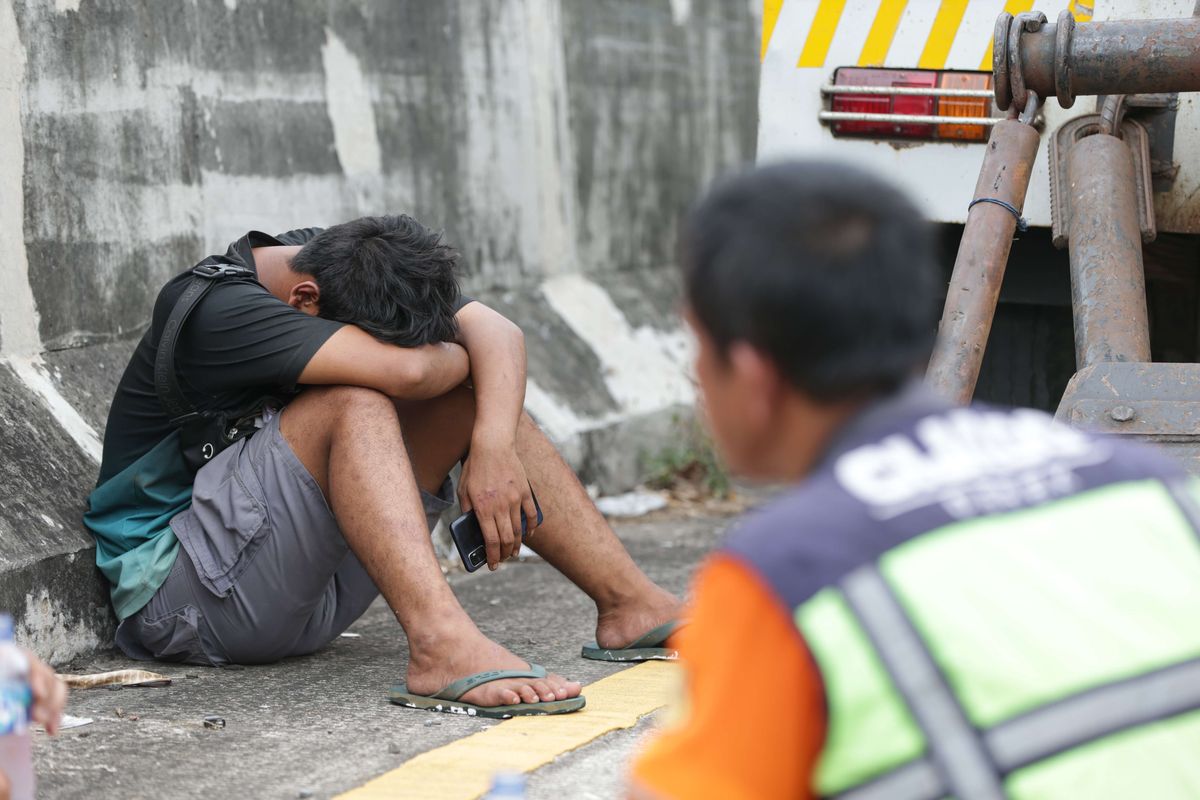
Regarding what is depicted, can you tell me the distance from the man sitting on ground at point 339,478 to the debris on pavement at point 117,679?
11 cm

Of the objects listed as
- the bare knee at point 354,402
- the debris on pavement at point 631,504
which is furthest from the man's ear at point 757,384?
the debris on pavement at point 631,504

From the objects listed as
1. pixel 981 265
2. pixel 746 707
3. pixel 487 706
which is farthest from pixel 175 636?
pixel 746 707

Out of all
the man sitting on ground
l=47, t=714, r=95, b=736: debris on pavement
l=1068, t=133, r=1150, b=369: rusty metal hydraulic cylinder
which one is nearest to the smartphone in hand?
the man sitting on ground

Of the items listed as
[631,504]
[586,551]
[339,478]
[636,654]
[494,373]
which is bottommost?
[631,504]

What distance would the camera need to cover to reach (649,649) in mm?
3330

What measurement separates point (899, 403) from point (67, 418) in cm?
279

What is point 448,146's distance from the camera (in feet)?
17.9

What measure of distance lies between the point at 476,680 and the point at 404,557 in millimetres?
267

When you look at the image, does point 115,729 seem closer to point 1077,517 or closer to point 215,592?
point 215,592

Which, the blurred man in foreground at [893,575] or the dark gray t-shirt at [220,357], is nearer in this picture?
the blurred man in foreground at [893,575]

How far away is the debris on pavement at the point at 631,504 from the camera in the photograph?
5.20m

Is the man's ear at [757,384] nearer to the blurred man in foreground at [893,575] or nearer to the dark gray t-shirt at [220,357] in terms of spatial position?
the blurred man in foreground at [893,575]

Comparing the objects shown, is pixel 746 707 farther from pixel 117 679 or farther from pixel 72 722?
pixel 117 679

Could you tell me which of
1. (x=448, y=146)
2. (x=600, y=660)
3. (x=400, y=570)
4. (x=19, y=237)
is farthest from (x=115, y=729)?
(x=448, y=146)
